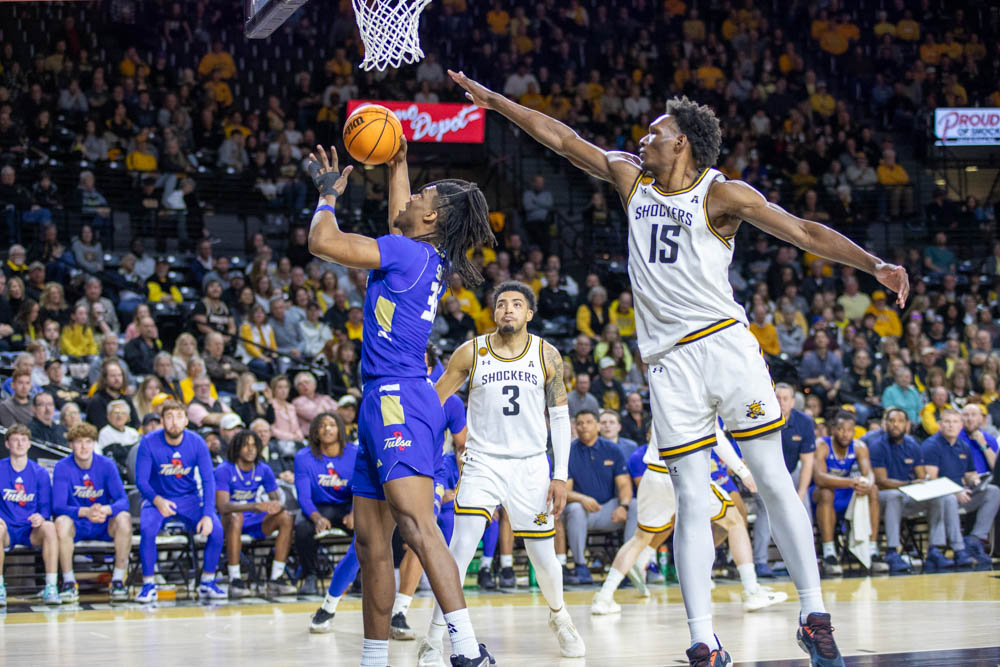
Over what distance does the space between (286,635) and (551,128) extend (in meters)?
3.99

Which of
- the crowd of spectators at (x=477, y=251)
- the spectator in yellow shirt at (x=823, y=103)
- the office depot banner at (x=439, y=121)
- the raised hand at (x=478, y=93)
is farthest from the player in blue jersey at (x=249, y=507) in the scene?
the spectator in yellow shirt at (x=823, y=103)

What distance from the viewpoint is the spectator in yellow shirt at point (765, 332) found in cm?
1574

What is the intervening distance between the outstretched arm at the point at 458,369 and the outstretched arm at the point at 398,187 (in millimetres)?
1498

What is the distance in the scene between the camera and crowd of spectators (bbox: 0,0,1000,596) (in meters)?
12.8

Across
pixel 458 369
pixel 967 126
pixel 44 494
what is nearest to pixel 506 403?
pixel 458 369

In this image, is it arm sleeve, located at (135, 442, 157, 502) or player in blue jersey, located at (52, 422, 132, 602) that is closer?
player in blue jersey, located at (52, 422, 132, 602)

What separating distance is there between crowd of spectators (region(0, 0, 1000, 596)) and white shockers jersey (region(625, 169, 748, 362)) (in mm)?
6152

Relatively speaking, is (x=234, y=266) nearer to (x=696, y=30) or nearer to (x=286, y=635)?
(x=286, y=635)

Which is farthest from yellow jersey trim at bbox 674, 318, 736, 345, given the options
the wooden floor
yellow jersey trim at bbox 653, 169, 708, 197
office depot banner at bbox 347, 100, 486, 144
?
office depot banner at bbox 347, 100, 486, 144

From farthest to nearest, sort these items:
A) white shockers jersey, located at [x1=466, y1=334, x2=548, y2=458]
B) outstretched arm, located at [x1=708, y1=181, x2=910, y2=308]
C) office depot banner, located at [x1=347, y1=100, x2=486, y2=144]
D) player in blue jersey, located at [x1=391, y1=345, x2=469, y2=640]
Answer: office depot banner, located at [x1=347, y1=100, x2=486, y2=144] < player in blue jersey, located at [x1=391, y1=345, x2=469, y2=640] < white shockers jersey, located at [x1=466, y1=334, x2=548, y2=458] < outstretched arm, located at [x1=708, y1=181, x2=910, y2=308]

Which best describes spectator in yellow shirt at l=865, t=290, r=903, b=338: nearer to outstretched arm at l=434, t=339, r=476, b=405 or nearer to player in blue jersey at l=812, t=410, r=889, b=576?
player in blue jersey at l=812, t=410, r=889, b=576

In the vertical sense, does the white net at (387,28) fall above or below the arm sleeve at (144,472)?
above

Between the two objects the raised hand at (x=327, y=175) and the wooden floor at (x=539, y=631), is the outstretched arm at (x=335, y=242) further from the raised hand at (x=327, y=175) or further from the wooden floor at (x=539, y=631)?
the wooden floor at (x=539, y=631)

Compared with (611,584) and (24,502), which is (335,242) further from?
(24,502)
